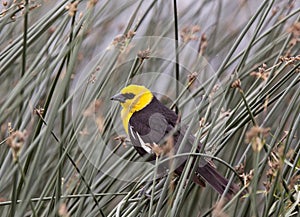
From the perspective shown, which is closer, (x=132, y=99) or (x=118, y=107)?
(x=132, y=99)

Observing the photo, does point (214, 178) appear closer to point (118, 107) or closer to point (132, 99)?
point (132, 99)

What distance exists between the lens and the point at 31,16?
2643mm

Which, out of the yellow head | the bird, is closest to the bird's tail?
the bird

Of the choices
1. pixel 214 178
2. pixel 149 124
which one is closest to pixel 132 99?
pixel 149 124

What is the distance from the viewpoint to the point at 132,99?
1.68 m

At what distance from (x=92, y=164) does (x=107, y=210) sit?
23.8 inches

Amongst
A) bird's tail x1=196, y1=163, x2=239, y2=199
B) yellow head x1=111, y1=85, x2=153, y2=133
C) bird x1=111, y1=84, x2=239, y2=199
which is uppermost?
yellow head x1=111, y1=85, x2=153, y2=133

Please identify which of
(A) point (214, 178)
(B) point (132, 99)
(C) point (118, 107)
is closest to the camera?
(A) point (214, 178)

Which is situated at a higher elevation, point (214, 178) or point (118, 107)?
point (118, 107)

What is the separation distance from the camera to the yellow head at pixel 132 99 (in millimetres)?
1674

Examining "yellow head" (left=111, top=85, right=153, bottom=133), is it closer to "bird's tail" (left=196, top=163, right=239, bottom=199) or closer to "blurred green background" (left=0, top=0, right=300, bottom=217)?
"blurred green background" (left=0, top=0, right=300, bottom=217)

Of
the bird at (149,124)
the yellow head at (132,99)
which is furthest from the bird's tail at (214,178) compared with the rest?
the yellow head at (132,99)

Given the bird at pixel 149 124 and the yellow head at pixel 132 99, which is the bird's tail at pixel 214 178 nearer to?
the bird at pixel 149 124

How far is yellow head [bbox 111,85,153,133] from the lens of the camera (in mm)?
1674
